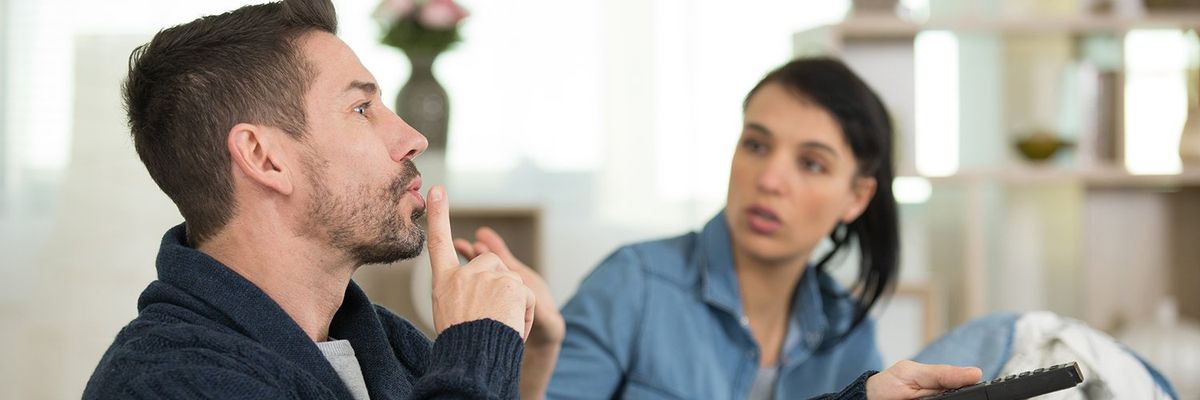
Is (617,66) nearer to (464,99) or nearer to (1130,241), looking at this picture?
(464,99)

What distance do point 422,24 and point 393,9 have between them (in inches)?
3.6

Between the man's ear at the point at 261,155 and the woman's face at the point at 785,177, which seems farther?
the woman's face at the point at 785,177

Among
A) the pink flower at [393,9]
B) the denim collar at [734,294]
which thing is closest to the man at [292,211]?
the denim collar at [734,294]

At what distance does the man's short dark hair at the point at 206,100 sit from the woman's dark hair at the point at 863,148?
1.12 metres

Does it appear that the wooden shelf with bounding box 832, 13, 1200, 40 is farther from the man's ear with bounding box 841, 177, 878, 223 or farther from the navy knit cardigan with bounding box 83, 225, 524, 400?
the navy knit cardigan with bounding box 83, 225, 524, 400

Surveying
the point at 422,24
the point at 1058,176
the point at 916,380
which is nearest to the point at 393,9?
the point at 422,24

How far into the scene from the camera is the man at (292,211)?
46.0 inches

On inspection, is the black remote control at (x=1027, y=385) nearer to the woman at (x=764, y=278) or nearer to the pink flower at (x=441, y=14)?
the woman at (x=764, y=278)

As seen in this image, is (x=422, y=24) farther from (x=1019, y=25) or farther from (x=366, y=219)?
(x=366, y=219)

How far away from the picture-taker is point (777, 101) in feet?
7.18

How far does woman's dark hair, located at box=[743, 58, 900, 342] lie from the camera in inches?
86.2

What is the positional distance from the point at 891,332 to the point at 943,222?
0.54 meters

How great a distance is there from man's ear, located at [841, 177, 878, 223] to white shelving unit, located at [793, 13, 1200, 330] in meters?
1.05

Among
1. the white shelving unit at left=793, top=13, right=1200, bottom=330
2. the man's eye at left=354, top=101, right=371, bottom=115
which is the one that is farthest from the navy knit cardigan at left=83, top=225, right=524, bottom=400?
the white shelving unit at left=793, top=13, right=1200, bottom=330
